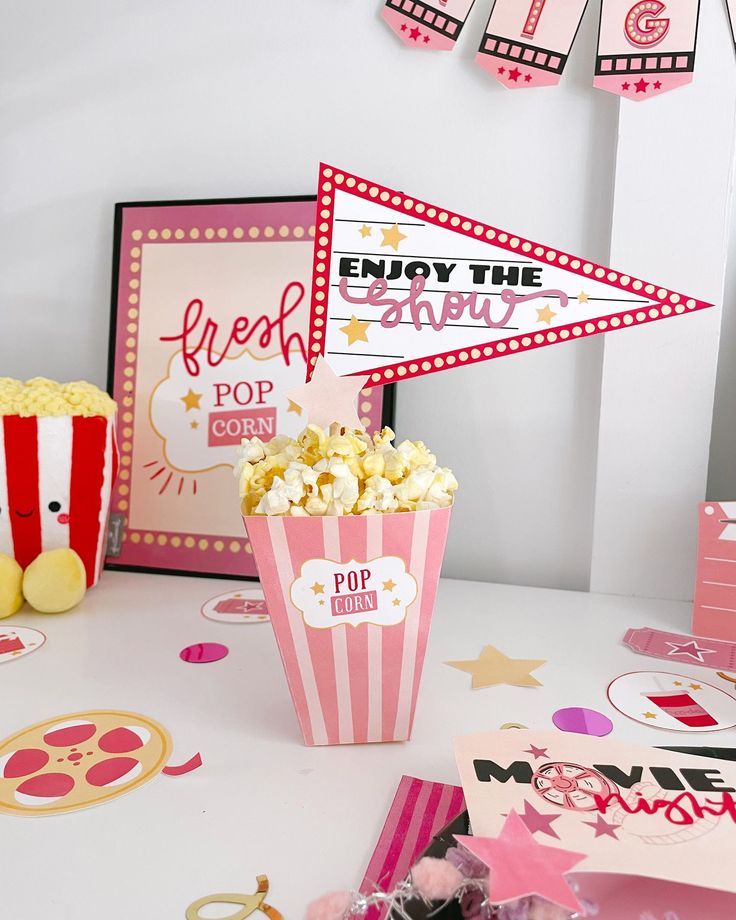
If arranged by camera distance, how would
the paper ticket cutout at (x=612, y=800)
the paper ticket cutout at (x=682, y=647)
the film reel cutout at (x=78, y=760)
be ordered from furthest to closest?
the paper ticket cutout at (x=682, y=647) < the film reel cutout at (x=78, y=760) < the paper ticket cutout at (x=612, y=800)

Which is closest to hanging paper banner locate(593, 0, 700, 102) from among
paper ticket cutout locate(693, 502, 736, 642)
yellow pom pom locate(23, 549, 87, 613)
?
paper ticket cutout locate(693, 502, 736, 642)

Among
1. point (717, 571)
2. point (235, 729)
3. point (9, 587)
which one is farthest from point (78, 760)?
point (717, 571)

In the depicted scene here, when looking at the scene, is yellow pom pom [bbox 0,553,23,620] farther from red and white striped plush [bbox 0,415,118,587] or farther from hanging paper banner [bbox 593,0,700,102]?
hanging paper banner [bbox 593,0,700,102]

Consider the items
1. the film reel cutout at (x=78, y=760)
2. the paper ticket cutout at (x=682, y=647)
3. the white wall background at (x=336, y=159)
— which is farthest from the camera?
the white wall background at (x=336, y=159)

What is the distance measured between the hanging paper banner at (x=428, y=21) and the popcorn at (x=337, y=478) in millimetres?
687

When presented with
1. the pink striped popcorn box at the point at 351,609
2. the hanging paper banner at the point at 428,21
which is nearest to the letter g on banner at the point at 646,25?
the hanging paper banner at the point at 428,21

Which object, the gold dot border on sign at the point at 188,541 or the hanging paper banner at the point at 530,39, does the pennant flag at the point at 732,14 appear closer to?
the hanging paper banner at the point at 530,39

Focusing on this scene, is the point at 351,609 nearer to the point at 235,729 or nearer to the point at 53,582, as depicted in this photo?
the point at 235,729

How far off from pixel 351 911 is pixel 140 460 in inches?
32.1

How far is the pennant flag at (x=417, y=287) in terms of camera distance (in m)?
0.75

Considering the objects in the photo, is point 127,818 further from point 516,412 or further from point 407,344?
point 516,412

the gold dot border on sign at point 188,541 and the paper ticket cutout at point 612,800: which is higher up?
the gold dot border on sign at point 188,541

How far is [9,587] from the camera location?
0.95 metres

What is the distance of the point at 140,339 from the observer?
115 cm
